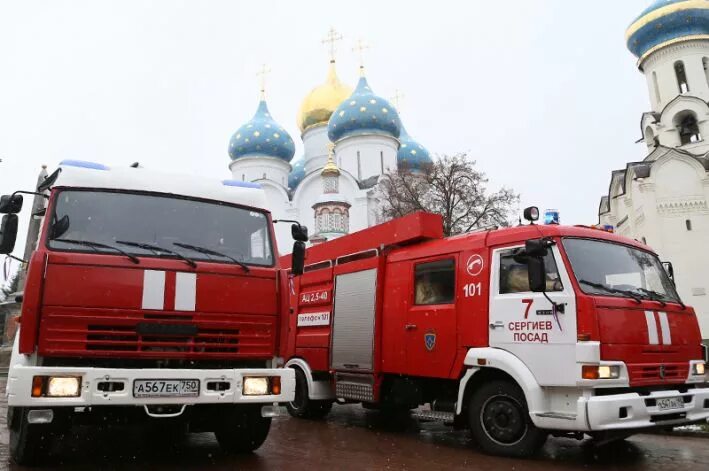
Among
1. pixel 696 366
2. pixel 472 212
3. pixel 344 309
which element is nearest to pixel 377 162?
pixel 472 212

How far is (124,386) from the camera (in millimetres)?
4570

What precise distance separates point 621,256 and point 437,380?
2566 mm

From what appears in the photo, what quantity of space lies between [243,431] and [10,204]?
3054mm

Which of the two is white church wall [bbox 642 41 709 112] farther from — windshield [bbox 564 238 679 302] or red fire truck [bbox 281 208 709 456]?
red fire truck [bbox 281 208 709 456]

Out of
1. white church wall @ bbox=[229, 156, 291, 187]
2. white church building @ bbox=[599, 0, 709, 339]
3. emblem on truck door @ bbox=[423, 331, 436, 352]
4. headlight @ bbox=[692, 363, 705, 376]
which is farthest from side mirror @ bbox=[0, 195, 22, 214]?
white church wall @ bbox=[229, 156, 291, 187]

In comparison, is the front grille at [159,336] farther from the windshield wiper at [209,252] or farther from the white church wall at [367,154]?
the white church wall at [367,154]

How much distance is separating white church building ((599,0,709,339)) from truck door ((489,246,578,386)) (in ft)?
69.8

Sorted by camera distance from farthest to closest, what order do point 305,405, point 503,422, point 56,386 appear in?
point 305,405 < point 503,422 < point 56,386

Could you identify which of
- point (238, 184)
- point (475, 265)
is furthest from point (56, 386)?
point (475, 265)

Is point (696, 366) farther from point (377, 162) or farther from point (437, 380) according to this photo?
point (377, 162)

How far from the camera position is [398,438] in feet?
23.6

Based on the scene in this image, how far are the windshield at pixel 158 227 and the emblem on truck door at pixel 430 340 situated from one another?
231 cm

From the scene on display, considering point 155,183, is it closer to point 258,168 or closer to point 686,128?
point 686,128

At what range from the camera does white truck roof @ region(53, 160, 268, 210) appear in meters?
5.19
